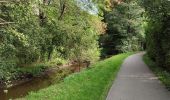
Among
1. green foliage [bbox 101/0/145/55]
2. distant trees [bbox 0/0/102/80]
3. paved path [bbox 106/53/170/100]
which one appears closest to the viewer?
paved path [bbox 106/53/170/100]

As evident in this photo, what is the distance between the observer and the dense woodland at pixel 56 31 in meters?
15.2

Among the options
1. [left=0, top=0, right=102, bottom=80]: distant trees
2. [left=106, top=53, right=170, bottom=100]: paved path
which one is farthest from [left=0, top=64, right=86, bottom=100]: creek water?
[left=106, top=53, right=170, bottom=100]: paved path

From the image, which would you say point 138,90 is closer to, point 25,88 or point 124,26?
point 25,88

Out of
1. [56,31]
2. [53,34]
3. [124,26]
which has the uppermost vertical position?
[124,26]

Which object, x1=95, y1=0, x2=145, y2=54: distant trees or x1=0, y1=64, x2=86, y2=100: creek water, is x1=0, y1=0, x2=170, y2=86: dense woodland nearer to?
x1=0, y1=64, x2=86, y2=100: creek water

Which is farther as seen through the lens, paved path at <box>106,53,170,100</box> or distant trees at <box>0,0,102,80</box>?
distant trees at <box>0,0,102,80</box>

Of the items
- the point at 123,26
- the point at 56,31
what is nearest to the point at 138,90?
the point at 56,31

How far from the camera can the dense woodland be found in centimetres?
1525

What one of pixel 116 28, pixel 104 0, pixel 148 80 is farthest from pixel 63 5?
pixel 116 28

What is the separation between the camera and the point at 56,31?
2372 centimetres

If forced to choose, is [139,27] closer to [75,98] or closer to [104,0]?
[104,0]

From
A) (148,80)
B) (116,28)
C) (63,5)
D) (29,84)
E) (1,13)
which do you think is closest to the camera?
(1,13)

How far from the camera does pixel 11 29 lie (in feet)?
46.0

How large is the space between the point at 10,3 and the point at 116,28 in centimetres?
4124
